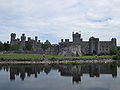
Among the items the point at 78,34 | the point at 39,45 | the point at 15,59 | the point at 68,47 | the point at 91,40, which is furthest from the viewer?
the point at 39,45

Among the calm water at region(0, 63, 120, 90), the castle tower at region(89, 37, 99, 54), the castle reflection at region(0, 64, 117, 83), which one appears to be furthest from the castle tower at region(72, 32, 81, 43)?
the calm water at region(0, 63, 120, 90)

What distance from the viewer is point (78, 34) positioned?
95.4 m

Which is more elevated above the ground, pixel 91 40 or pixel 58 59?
pixel 91 40

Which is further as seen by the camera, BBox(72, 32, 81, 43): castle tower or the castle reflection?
BBox(72, 32, 81, 43): castle tower

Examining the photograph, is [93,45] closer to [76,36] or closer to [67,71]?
[76,36]

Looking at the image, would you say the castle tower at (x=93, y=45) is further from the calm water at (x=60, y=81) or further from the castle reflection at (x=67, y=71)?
the calm water at (x=60, y=81)

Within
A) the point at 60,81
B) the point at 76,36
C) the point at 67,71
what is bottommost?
the point at 60,81

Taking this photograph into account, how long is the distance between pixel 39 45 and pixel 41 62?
58624 millimetres

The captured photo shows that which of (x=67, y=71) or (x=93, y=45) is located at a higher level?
(x=93, y=45)

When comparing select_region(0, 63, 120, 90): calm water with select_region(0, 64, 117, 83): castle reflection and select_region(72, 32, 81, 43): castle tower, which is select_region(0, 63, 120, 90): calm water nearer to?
select_region(0, 64, 117, 83): castle reflection

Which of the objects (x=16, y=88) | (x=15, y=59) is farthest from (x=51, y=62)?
(x=16, y=88)

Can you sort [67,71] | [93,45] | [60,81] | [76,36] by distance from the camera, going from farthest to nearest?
1. [93,45]
2. [76,36]
3. [67,71]
4. [60,81]

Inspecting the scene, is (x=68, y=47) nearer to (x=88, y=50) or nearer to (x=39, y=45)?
(x=88, y=50)

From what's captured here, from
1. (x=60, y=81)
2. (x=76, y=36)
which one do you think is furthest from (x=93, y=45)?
(x=60, y=81)
